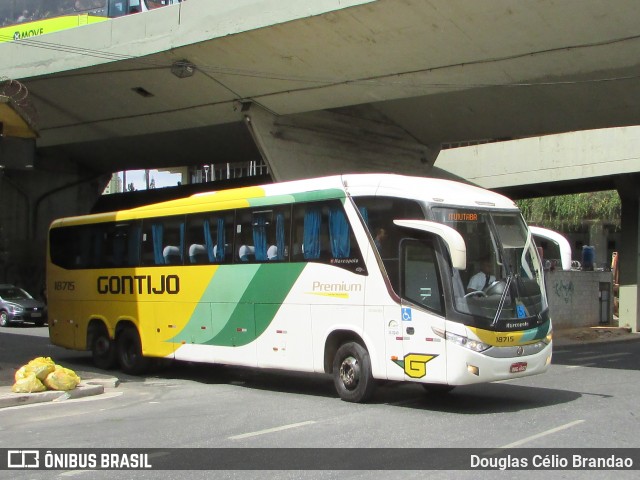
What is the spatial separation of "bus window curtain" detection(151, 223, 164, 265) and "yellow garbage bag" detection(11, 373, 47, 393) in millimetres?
3638

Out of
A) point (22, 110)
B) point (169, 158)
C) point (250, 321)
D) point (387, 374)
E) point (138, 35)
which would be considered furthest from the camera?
point (169, 158)

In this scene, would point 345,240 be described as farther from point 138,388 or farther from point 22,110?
point 22,110

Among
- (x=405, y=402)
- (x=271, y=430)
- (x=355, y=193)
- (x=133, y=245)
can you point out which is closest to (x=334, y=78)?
(x=133, y=245)

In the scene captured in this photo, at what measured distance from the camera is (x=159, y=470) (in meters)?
7.38

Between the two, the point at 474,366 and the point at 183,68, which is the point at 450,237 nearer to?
the point at 474,366

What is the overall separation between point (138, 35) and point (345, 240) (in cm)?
1309

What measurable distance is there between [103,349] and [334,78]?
9782mm

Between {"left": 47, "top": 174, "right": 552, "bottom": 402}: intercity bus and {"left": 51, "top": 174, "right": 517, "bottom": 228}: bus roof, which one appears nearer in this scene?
{"left": 47, "top": 174, "right": 552, "bottom": 402}: intercity bus

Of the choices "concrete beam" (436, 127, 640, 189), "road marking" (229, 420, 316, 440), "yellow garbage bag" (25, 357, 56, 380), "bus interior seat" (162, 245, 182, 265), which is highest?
"concrete beam" (436, 127, 640, 189)

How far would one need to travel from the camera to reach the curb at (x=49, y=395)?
11773mm

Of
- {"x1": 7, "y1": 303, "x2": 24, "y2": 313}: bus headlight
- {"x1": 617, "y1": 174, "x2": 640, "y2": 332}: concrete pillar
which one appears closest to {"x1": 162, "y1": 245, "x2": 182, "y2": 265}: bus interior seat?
Result: {"x1": 7, "y1": 303, "x2": 24, "y2": 313}: bus headlight

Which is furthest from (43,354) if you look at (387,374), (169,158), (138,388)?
(169,158)

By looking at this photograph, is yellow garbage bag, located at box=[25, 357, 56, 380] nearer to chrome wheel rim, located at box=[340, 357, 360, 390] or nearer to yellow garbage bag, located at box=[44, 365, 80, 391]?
yellow garbage bag, located at box=[44, 365, 80, 391]

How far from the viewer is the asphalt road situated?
8.54 m
